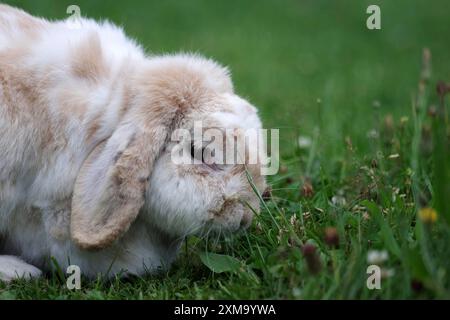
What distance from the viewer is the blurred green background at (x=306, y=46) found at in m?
5.98

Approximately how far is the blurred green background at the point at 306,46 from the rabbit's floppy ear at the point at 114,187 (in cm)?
189

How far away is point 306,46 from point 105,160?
6207mm

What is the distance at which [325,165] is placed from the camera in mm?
4250

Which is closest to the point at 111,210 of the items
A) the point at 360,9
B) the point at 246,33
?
the point at 246,33

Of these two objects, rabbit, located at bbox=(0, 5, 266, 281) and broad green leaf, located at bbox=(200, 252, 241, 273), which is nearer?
rabbit, located at bbox=(0, 5, 266, 281)

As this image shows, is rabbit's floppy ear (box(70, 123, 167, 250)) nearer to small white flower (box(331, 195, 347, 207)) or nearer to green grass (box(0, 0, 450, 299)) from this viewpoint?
green grass (box(0, 0, 450, 299))

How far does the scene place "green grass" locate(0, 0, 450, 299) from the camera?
8.34 ft

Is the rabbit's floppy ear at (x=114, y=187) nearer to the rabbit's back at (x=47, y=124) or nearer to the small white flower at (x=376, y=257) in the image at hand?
the rabbit's back at (x=47, y=124)

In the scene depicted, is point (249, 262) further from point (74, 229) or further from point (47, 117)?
point (47, 117)

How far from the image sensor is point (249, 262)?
10.2 ft

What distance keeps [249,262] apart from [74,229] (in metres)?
0.78

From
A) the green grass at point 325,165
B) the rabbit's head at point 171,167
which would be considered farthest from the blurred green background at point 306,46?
the rabbit's head at point 171,167

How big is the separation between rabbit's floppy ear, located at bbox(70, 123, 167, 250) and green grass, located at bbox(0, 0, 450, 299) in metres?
0.27

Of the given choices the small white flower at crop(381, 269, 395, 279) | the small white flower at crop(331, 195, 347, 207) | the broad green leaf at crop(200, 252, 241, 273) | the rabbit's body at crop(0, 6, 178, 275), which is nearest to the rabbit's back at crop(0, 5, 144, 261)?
the rabbit's body at crop(0, 6, 178, 275)
